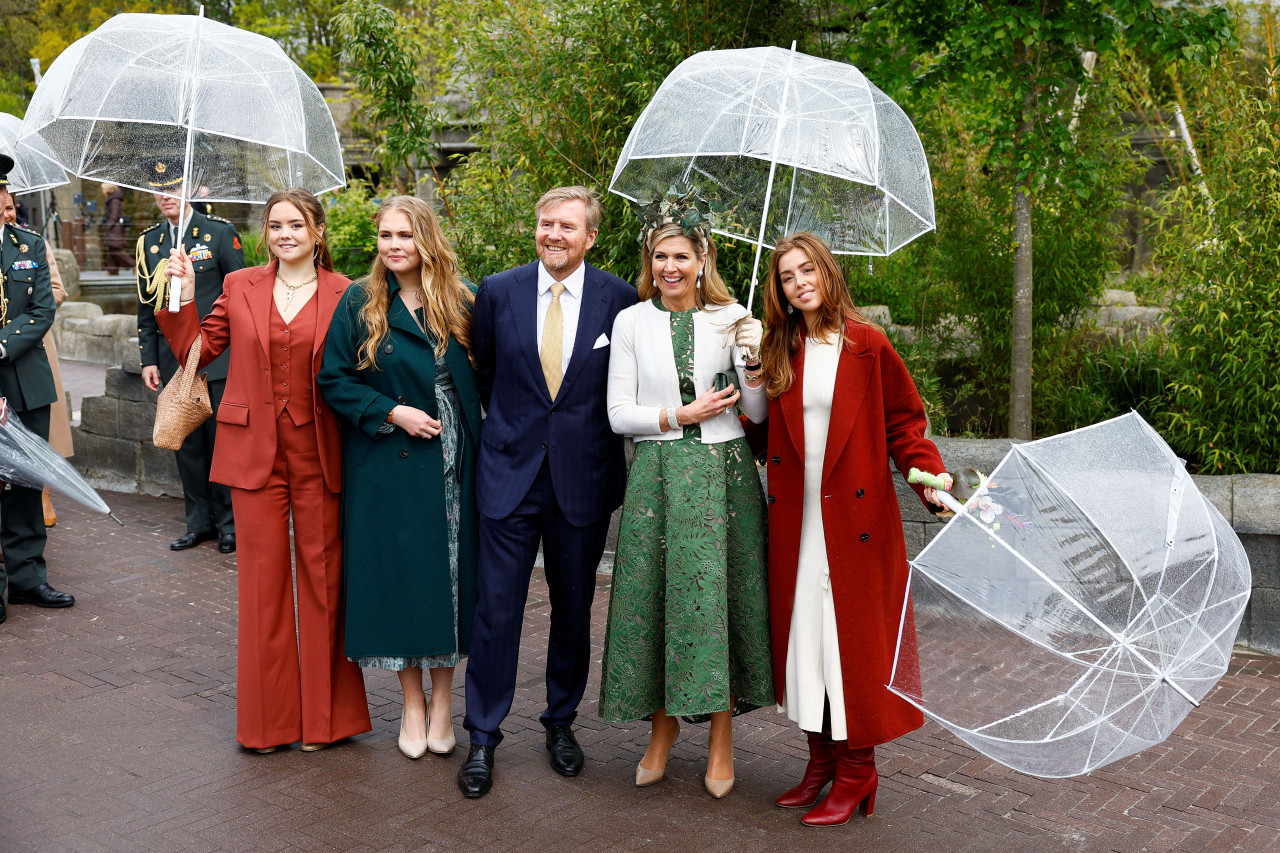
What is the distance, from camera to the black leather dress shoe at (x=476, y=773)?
408cm

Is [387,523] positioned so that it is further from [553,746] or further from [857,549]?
[857,549]

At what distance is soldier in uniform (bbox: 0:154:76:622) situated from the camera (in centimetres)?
621

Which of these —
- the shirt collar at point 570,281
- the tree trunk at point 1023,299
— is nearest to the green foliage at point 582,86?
the tree trunk at point 1023,299

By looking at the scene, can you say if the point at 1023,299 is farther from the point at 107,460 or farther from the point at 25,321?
the point at 107,460

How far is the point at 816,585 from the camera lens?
3.81 meters

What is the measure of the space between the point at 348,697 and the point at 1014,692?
2559mm

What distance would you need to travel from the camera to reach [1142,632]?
2.98m

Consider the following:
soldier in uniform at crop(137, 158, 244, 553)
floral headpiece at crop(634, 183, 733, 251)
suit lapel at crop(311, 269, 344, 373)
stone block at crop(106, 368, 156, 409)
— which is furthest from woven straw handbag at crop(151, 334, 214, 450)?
stone block at crop(106, 368, 156, 409)

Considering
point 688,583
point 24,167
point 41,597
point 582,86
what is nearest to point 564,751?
point 688,583

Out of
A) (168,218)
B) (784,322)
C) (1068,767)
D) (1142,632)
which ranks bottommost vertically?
(1068,767)

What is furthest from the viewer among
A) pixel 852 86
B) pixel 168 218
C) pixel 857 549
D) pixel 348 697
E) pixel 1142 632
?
pixel 168 218

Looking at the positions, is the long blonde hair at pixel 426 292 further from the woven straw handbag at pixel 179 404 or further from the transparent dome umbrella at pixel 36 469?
the transparent dome umbrella at pixel 36 469

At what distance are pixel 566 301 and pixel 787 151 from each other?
0.92 m

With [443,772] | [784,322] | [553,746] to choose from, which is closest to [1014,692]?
[784,322]
